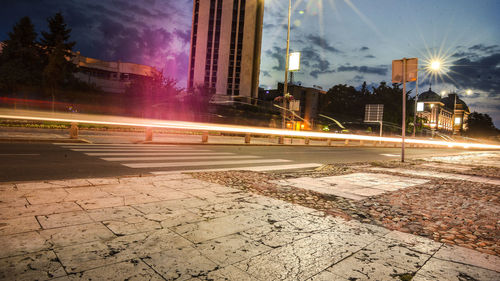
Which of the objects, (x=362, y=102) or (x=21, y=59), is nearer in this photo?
(x=21, y=59)

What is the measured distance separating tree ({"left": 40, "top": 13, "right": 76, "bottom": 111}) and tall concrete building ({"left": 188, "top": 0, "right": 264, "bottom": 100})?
75.3 feet

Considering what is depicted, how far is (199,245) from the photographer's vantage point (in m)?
2.46

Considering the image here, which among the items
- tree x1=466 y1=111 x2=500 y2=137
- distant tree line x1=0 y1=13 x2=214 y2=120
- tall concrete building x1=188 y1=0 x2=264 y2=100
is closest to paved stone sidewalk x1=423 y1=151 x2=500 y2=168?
distant tree line x1=0 y1=13 x2=214 y2=120

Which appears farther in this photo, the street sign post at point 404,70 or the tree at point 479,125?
the tree at point 479,125

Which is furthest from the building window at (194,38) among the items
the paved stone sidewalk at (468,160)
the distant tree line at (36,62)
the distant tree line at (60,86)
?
the paved stone sidewalk at (468,160)

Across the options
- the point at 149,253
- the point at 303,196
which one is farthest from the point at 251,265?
the point at 303,196

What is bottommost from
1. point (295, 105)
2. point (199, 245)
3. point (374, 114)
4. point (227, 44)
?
point (199, 245)

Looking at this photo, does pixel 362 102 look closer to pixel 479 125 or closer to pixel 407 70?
pixel 407 70

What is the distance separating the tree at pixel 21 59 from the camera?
112 ft

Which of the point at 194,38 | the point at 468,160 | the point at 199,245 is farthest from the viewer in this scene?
the point at 194,38

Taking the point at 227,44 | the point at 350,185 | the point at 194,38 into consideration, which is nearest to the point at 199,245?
the point at 350,185

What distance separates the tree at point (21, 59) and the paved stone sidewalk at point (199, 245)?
4190cm

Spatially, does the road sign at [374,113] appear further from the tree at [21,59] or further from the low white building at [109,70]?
the tree at [21,59]

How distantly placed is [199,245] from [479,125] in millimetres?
162835
